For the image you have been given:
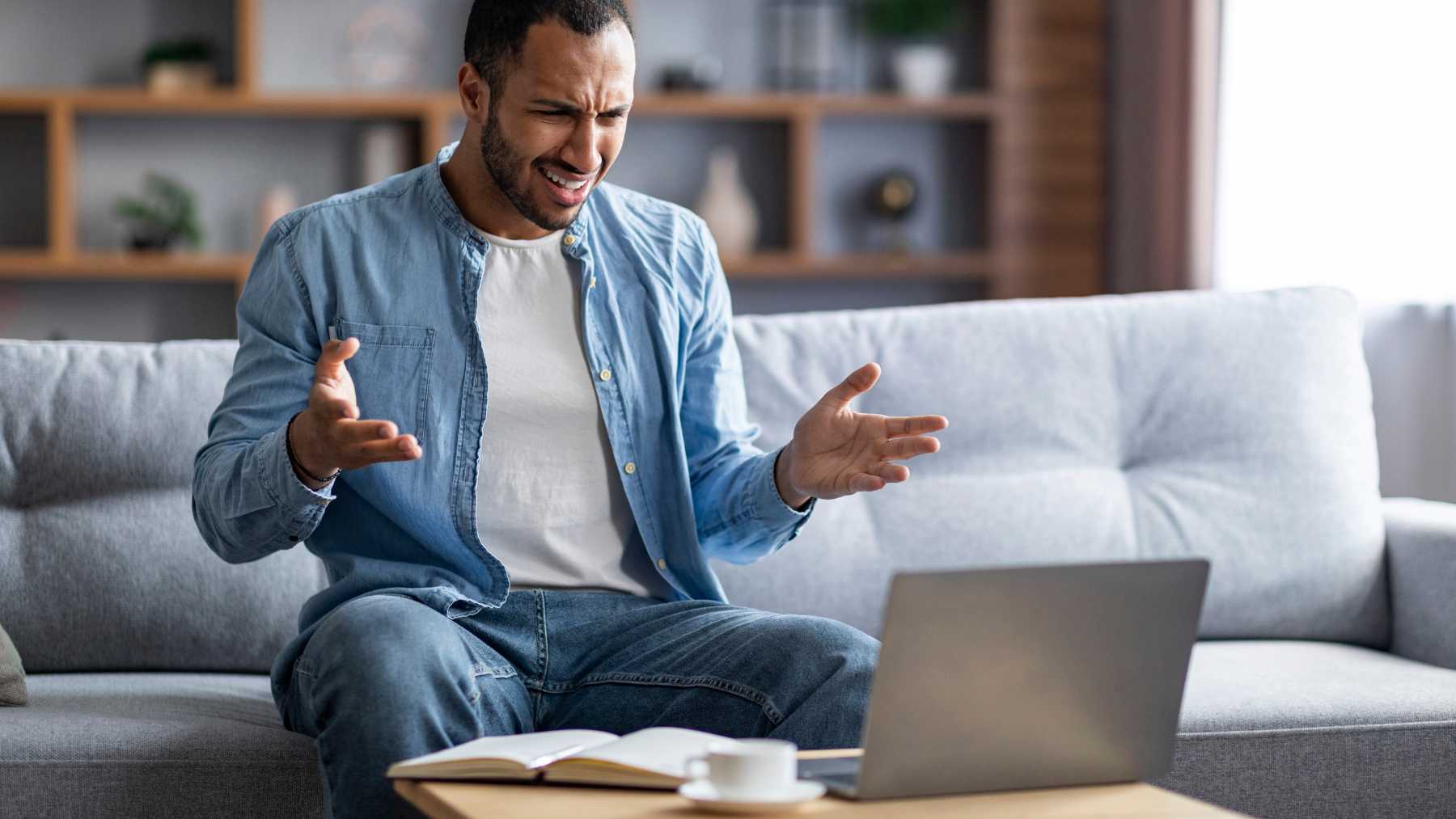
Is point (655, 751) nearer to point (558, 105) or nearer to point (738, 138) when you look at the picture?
point (558, 105)


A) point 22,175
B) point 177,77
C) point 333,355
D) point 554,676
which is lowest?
point 554,676

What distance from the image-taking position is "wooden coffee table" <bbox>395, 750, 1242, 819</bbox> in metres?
1.13

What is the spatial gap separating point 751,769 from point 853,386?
0.50m

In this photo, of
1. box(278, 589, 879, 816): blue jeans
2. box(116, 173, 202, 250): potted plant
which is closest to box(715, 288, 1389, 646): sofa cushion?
box(278, 589, 879, 816): blue jeans

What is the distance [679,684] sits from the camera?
62.3 inches

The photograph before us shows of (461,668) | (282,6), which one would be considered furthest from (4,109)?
(461,668)

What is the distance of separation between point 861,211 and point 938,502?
2543 mm

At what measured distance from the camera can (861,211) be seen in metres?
4.66

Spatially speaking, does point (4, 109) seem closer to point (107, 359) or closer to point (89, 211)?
point (89, 211)

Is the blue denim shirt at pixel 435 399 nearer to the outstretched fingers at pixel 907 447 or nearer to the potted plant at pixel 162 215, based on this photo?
the outstretched fingers at pixel 907 447

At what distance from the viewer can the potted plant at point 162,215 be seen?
167 inches

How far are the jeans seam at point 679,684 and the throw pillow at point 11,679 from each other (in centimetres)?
61

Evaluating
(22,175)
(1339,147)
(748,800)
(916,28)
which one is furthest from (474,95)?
(22,175)

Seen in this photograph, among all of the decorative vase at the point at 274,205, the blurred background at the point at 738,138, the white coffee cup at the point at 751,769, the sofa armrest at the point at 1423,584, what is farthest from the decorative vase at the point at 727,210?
the white coffee cup at the point at 751,769
